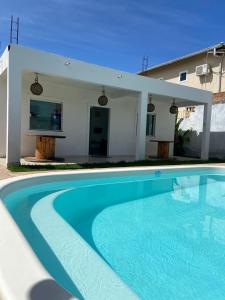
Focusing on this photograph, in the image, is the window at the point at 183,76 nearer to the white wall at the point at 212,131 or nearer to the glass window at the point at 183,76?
the glass window at the point at 183,76

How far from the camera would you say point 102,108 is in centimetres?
1240

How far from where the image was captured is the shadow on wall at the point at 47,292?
159 centimetres

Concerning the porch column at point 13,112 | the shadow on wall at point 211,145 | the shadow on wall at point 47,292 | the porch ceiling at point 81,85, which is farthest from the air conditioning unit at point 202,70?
the shadow on wall at point 47,292

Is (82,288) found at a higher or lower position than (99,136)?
lower

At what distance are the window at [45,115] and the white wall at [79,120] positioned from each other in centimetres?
20

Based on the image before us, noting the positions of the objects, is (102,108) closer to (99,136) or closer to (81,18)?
(99,136)

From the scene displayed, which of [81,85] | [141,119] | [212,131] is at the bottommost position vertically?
[212,131]

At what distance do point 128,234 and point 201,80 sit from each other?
17.5m

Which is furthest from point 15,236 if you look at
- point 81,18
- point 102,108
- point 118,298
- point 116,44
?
point 116,44

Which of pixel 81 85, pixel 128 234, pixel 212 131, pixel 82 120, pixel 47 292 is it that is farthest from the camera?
pixel 212 131

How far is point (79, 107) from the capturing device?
11.6 m

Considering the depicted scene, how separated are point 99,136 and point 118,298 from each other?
10.8 metres

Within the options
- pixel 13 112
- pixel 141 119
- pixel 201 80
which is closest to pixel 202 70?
pixel 201 80

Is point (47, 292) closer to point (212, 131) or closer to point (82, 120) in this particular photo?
point (82, 120)
